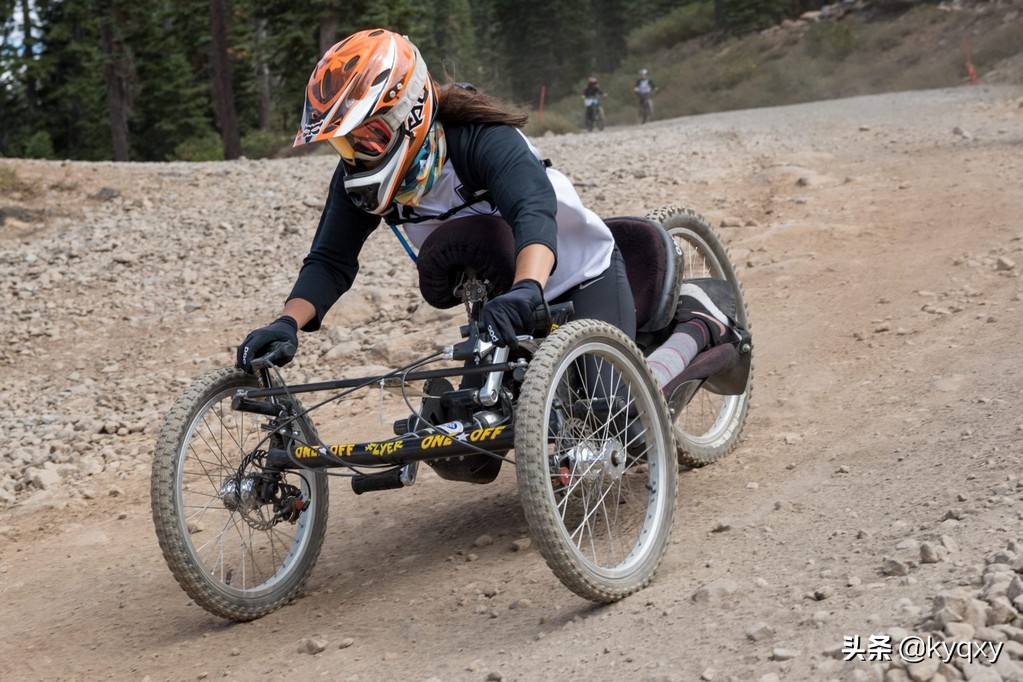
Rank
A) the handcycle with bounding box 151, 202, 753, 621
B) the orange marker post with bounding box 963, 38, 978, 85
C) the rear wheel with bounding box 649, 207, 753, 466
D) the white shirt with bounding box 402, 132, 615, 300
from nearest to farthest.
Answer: the handcycle with bounding box 151, 202, 753, 621 < the white shirt with bounding box 402, 132, 615, 300 < the rear wheel with bounding box 649, 207, 753, 466 < the orange marker post with bounding box 963, 38, 978, 85

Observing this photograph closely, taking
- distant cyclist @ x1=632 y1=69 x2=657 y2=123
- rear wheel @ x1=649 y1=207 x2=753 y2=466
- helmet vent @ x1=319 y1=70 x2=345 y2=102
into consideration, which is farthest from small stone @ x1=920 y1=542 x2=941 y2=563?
distant cyclist @ x1=632 y1=69 x2=657 y2=123

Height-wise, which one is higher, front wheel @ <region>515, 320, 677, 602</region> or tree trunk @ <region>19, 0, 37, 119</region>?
tree trunk @ <region>19, 0, 37, 119</region>

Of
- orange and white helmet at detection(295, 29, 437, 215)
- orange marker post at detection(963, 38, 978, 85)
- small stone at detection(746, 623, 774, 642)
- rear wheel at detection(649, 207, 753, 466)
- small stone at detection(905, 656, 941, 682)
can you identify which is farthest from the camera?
orange marker post at detection(963, 38, 978, 85)

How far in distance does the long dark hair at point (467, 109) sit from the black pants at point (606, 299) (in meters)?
0.74

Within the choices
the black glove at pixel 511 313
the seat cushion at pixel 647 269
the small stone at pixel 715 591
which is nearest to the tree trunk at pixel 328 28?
the seat cushion at pixel 647 269

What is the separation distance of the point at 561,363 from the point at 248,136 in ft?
129

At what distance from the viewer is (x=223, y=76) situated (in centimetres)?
2800

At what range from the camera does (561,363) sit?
12.1 feet

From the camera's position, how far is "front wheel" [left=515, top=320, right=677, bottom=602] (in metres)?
3.53

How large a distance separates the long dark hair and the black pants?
74 centimetres

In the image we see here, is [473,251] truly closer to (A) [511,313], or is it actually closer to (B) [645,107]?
(A) [511,313]

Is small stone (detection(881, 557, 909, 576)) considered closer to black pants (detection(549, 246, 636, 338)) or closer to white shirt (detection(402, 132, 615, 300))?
black pants (detection(549, 246, 636, 338))

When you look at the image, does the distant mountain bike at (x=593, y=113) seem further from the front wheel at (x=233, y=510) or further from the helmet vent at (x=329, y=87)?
the helmet vent at (x=329, y=87)

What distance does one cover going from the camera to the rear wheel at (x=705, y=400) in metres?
5.37
